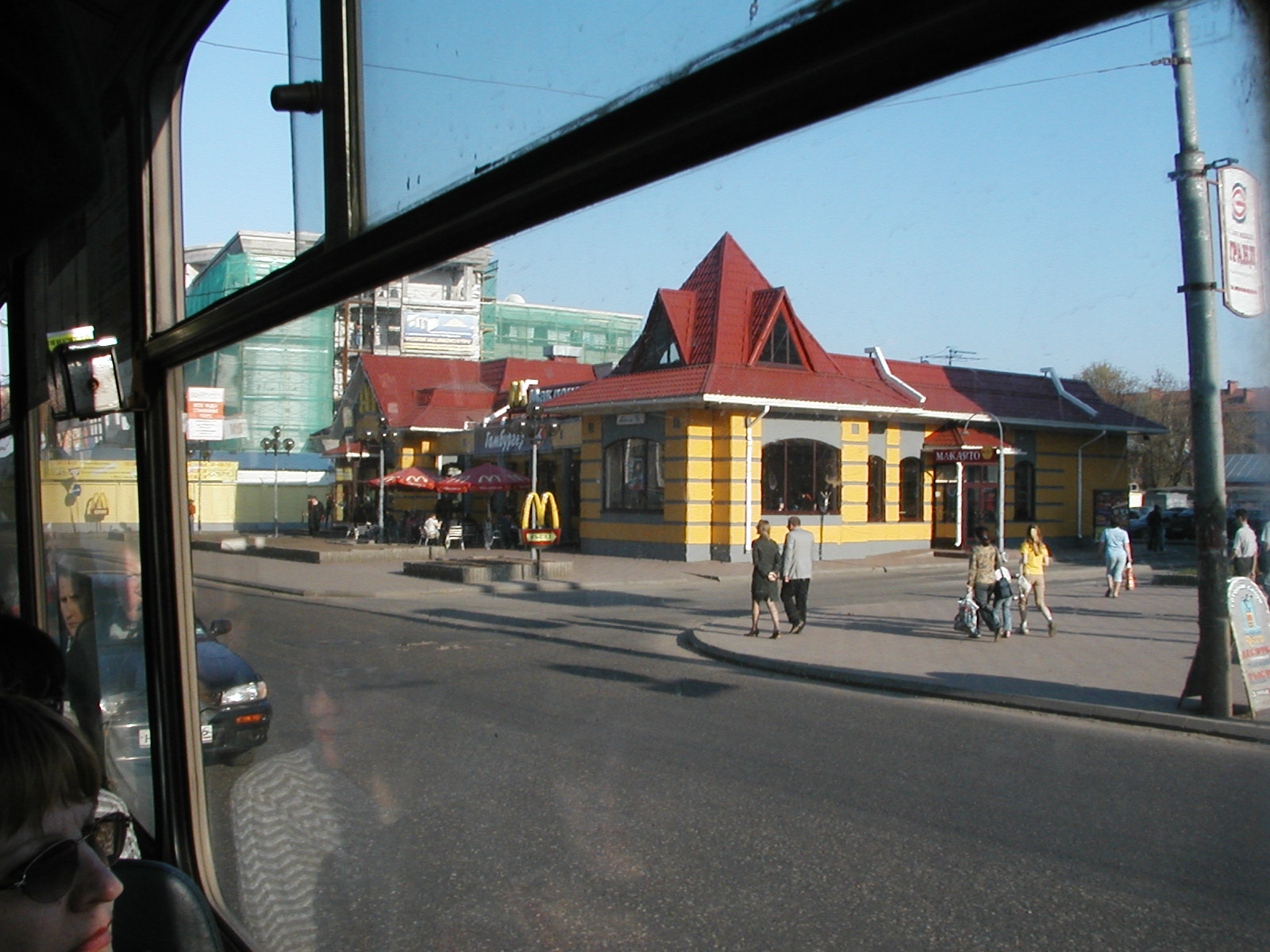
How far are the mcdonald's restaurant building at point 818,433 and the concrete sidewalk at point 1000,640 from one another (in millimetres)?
175

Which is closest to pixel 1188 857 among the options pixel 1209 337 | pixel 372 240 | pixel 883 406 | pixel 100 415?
pixel 883 406

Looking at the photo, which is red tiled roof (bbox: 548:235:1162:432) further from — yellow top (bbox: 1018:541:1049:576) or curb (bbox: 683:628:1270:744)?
curb (bbox: 683:628:1270:744)

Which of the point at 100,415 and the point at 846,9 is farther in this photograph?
the point at 100,415

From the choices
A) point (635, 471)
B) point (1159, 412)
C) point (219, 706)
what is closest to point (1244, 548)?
point (1159, 412)

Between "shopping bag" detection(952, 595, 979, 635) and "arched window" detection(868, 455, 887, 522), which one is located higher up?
"arched window" detection(868, 455, 887, 522)

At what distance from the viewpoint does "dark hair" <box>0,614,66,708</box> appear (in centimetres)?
247

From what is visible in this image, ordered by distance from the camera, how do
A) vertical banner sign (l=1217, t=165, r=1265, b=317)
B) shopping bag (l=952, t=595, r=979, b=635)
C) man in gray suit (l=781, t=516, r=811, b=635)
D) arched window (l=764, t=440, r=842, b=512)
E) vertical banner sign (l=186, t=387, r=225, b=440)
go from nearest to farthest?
vertical banner sign (l=1217, t=165, r=1265, b=317), arched window (l=764, t=440, r=842, b=512), vertical banner sign (l=186, t=387, r=225, b=440), shopping bag (l=952, t=595, r=979, b=635), man in gray suit (l=781, t=516, r=811, b=635)

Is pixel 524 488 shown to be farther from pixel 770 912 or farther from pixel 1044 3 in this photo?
pixel 1044 3

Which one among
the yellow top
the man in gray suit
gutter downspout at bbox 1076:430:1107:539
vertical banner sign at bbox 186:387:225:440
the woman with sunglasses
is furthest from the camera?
the man in gray suit

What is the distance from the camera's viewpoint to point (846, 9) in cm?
102

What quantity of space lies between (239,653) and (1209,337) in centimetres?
276

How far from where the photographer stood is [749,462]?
273 centimetres

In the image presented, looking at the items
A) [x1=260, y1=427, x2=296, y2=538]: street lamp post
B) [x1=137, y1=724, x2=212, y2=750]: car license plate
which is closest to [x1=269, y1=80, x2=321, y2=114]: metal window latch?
[x1=260, y1=427, x2=296, y2=538]: street lamp post

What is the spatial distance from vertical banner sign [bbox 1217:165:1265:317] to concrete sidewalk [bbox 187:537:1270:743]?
0.69 m
